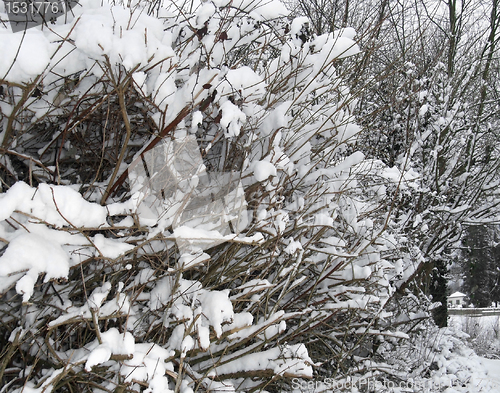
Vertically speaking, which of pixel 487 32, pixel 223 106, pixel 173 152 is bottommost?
pixel 173 152

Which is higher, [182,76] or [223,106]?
[182,76]

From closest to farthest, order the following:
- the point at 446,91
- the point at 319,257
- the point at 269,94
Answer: the point at 269,94 < the point at 319,257 < the point at 446,91

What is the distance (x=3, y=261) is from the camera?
4.70 feet

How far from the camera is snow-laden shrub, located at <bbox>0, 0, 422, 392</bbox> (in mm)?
1638

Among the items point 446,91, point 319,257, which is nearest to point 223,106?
point 319,257

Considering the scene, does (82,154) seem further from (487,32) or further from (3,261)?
(487,32)

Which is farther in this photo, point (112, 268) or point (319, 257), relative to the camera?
point (319, 257)

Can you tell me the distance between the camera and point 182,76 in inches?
86.8

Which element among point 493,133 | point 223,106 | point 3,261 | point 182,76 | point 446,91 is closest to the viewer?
point 3,261

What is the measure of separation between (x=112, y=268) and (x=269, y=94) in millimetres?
1493

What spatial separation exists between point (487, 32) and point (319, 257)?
7320 millimetres

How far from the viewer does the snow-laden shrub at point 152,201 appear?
1638 millimetres

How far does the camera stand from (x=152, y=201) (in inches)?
81.6

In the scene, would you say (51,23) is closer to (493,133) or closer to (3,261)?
(3,261)
